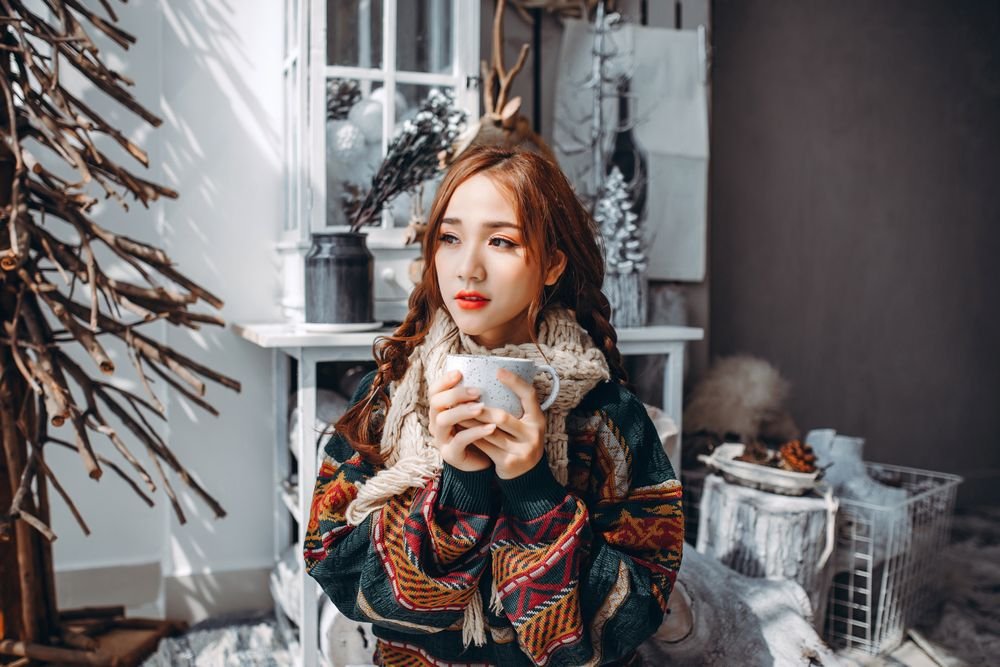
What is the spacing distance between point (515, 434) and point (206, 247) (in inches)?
60.4

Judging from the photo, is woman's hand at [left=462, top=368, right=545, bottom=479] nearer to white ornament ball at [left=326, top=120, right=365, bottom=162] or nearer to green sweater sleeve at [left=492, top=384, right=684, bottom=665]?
green sweater sleeve at [left=492, top=384, right=684, bottom=665]

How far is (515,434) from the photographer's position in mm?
1079

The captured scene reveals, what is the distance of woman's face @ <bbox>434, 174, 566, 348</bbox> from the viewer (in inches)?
46.7

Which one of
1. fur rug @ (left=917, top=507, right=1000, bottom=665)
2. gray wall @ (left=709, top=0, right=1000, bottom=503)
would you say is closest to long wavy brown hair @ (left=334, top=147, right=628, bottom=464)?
fur rug @ (left=917, top=507, right=1000, bottom=665)

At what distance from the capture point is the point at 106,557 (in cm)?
231

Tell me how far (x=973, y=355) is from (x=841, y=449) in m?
1.95

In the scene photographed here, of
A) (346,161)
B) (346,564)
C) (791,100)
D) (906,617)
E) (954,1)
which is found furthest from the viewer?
(954,1)

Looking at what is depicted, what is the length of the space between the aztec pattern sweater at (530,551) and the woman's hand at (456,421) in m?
0.04

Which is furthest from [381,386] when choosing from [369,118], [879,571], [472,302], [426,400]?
[879,571]

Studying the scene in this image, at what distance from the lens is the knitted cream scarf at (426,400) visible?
1.20 meters

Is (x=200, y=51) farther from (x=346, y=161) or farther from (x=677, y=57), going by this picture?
(x=677, y=57)

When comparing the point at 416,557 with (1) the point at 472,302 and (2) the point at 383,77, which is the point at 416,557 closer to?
(1) the point at 472,302

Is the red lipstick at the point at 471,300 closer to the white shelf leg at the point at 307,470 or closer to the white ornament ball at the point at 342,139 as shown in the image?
the white shelf leg at the point at 307,470

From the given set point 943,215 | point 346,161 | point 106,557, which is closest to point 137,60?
point 346,161
